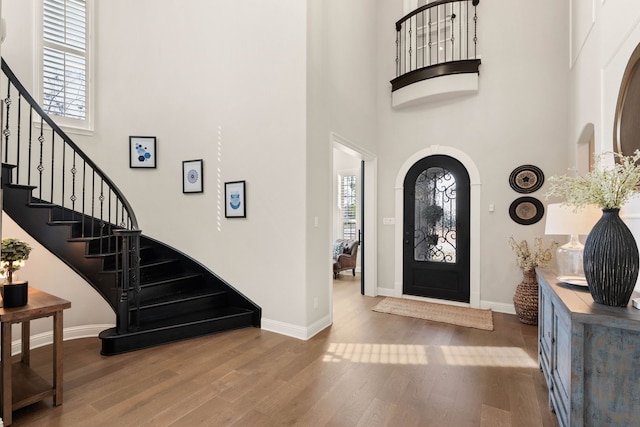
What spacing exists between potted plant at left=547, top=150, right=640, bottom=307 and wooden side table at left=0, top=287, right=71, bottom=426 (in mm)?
3237

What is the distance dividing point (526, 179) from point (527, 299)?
157 centimetres

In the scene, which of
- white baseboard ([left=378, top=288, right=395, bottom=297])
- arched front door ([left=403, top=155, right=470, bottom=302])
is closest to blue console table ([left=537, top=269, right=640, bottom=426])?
arched front door ([left=403, top=155, right=470, bottom=302])

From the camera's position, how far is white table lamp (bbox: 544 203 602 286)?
2242mm

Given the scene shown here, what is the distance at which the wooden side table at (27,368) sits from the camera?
1.95 metres

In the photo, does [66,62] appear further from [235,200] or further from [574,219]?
[574,219]

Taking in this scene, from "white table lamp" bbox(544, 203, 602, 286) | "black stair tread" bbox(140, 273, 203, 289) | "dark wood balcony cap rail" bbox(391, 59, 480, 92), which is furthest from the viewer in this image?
"dark wood balcony cap rail" bbox(391, 59, 480, 92)

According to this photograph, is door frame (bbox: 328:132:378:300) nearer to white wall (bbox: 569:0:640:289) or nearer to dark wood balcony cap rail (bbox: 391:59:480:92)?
dark wood balcony cap rail (bbox: 391:59:480:92)

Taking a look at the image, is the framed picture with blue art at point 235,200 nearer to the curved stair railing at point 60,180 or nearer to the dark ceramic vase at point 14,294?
the curved stair railing at point 60,180

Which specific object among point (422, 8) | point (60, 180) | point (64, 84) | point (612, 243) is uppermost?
point (422, 8)

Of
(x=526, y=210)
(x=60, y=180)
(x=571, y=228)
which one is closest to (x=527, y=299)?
(x=526, y=210)

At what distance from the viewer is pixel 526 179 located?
167 inches

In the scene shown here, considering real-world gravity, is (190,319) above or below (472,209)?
below

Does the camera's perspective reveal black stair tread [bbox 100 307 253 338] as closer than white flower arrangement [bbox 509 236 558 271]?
Yes

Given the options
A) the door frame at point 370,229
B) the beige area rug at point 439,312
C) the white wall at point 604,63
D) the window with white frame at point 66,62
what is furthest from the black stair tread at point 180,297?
the white wall at point 604,63
